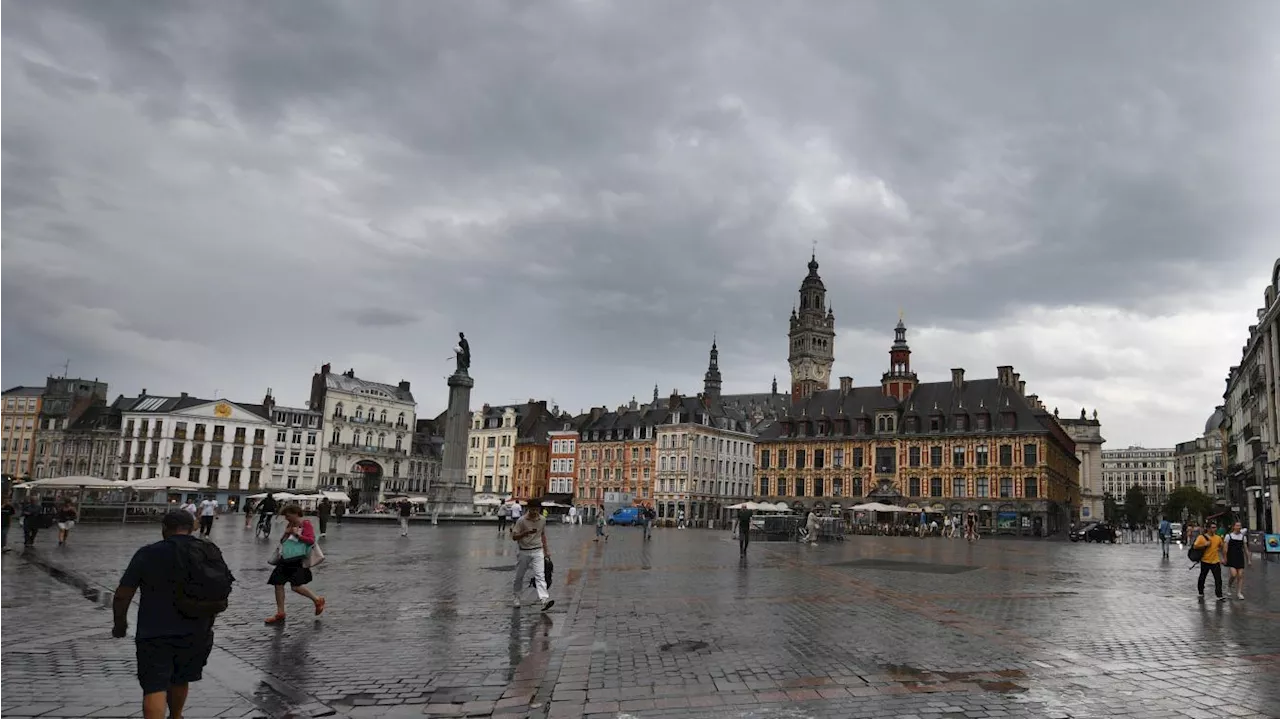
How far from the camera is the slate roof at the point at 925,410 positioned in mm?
72938

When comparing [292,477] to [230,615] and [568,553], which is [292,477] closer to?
[568,553]

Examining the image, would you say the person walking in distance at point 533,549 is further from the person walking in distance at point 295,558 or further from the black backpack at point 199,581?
the black backpack at point 199,581

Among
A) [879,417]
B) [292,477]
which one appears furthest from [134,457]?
[879,417]

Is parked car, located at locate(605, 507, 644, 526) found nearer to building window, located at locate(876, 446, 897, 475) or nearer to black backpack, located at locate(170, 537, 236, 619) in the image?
building window, located at locate(876, 446, 897, 475)

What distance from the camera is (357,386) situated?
10131 cm

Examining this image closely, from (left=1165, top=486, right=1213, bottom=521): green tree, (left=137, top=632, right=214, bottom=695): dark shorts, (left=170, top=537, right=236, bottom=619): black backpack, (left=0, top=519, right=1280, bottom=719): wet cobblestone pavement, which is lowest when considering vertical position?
(left=0, top=519, right=1280, bottom=719): wet cobblestone pavement

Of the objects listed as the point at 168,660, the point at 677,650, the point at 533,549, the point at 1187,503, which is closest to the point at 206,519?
the point at 533,549

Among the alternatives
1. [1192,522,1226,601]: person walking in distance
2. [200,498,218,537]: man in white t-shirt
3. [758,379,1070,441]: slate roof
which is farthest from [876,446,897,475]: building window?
[1192,522,1226,601]: person walking in distance

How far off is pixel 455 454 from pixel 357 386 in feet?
170

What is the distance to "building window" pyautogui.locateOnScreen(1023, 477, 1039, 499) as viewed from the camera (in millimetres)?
69938

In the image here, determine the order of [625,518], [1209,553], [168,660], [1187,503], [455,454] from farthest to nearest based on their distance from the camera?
[1187,503] → [625,518] → [455,454] → [1209,553] → [168,660]

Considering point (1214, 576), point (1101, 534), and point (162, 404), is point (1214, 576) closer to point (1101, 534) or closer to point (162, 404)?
point (1101, 534)

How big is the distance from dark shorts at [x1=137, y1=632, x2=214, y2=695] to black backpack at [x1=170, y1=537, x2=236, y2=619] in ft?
0.67

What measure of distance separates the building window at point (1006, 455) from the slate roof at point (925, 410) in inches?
56.0
